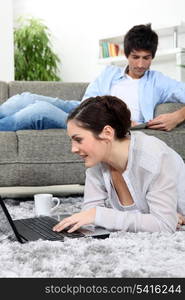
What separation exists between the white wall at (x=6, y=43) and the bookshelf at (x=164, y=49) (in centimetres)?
168

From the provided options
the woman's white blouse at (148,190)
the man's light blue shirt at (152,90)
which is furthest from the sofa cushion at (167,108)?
the woman's white blouse at (148,190)

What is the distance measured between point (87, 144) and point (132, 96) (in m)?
1.35

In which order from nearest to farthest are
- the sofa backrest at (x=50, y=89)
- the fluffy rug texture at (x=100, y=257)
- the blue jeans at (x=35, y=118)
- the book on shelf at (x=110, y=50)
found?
the fluffy rug texture at (x=100, y=257), the blue jeans at (x=35, y=118), the sofa backrest at (x=50, y=89), the book on shelf at (x=110, y=50)

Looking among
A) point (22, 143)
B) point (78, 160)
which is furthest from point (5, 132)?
point (78, 160)

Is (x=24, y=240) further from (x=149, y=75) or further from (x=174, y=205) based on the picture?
(x=149, y=75)

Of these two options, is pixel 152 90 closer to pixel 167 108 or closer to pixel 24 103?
pixel 167 108

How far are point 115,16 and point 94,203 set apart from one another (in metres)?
4.60

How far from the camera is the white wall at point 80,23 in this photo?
19.3 feet

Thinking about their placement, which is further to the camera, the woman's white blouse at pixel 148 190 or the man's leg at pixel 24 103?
the man's leg at pixel 24 103

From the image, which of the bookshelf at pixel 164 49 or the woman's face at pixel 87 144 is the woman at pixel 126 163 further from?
the bookshelf at pixel 164 49

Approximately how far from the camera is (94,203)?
1.74m

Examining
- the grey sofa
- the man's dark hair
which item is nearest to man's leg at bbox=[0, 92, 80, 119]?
the grey sofa

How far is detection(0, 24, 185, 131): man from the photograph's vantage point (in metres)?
2.59

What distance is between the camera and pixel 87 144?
1563 mm
